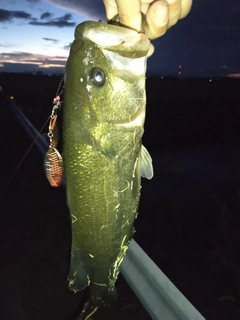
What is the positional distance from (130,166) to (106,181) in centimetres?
12

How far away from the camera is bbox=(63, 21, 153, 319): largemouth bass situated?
4.35ft

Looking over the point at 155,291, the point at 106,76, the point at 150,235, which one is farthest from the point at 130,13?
the point at 150,235

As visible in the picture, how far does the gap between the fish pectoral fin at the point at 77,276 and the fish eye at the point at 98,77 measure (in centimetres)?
83

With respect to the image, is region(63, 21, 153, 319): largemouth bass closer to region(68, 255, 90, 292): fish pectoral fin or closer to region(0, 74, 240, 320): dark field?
region(68, 255, 90, 292): fish pectoral fin

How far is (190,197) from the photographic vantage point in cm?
770

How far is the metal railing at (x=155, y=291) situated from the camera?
2.31m

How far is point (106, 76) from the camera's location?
4.53 feet

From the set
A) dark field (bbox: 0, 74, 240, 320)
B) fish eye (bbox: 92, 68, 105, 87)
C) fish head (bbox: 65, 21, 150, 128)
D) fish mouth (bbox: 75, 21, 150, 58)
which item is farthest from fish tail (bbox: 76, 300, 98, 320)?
fish mouth (bbox: 75, 21, 150, 58)

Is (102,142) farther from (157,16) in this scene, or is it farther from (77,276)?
(77,276)

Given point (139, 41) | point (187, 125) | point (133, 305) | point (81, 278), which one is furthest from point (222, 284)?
point (187, 125)

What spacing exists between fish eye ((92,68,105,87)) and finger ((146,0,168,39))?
246mm

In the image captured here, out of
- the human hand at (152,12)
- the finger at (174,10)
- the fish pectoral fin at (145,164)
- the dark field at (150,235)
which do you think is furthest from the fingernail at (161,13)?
the dark field at (150,235)

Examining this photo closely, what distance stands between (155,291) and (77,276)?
1.08 meters

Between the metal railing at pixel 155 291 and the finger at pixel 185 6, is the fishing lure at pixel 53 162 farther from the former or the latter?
the metal railing at pixel 155 291
